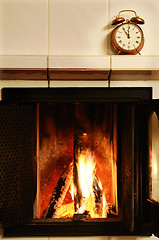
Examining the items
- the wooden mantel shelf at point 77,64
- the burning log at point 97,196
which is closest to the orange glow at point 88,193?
the burning log at point 97,196

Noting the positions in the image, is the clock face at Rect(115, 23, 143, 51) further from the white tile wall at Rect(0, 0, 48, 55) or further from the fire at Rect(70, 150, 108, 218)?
the fire at Rect(70, 150, 108, 218)

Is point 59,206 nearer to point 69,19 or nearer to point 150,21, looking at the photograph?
point 69,19

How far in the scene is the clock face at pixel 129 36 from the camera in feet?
4.55

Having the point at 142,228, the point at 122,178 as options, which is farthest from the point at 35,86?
the point at 142,228

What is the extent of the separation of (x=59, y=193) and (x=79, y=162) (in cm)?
25

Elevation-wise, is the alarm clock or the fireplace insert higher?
the alarm clock

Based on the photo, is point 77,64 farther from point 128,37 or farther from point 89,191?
point 89,191

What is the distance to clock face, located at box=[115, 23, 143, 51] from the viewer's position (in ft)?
4.55

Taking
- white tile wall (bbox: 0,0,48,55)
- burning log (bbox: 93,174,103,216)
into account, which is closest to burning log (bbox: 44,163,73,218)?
burning log (bbox: 93,174,103,216)

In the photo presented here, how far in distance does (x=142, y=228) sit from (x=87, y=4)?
1292mm

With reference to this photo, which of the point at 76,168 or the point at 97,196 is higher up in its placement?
the point at 76,168

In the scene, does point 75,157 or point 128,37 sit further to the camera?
point 75,157

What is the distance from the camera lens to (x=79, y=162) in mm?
1781

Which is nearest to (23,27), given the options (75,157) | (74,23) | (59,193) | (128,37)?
(74,23)
